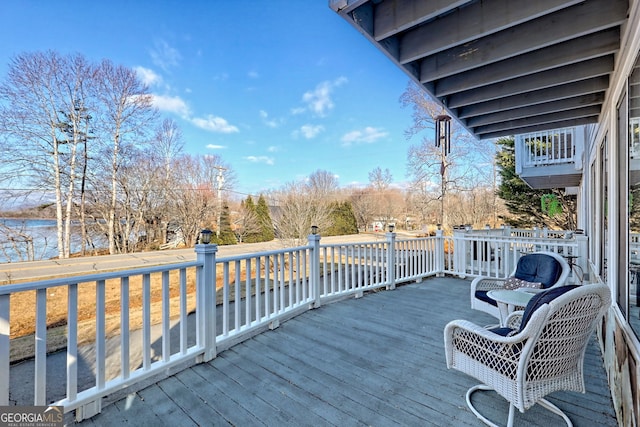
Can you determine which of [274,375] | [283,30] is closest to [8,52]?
[283,30]

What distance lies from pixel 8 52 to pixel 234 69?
7386mm

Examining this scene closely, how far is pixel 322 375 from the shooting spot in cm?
232

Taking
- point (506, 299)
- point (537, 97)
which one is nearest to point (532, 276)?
point (506, 299)

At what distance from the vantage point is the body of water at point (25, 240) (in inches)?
403

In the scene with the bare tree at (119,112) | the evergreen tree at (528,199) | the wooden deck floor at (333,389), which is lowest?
the wooden deck floor at (333,389)

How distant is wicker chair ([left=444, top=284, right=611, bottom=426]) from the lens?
1.55m

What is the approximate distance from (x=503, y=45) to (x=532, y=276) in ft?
8.54

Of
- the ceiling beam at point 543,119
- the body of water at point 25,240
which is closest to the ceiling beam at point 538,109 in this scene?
the ceiling beam at point 543,119

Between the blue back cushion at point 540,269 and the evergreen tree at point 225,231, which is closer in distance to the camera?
the blue back cushion at point 540,269

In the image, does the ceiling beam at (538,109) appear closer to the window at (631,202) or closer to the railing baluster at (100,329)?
the window at (631,202)

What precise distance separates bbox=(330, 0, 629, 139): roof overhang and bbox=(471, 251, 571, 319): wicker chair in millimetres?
1662

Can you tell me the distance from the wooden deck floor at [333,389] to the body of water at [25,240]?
41.4 feet

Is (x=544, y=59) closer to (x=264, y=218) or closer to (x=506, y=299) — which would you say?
(x=506, y=299)

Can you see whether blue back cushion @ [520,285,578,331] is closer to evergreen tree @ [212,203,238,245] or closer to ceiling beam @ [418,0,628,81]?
ceiling beam @ [418,0,628,81]
